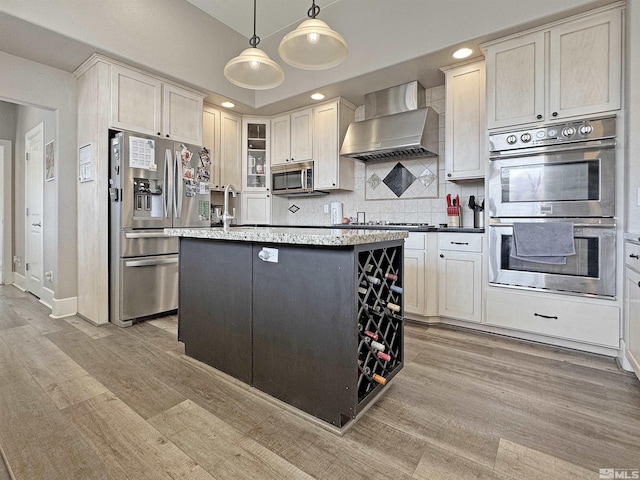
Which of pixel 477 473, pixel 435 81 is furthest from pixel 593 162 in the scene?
pixel 477 473

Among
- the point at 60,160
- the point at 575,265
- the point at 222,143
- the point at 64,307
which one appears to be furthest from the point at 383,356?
the point at 222,143

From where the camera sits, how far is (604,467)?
3.98ft

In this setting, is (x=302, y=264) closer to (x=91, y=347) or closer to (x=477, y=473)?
(x=477, y=473)

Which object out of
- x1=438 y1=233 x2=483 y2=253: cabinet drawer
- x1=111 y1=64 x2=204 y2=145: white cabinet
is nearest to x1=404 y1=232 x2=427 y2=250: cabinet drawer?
x1=438 y1=233 x2=483 y2=253: cabinet drawer

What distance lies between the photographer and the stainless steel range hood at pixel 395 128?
324cm

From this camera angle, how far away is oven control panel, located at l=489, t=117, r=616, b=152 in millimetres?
2230

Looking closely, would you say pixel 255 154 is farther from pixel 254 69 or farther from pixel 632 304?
pixel 632 304

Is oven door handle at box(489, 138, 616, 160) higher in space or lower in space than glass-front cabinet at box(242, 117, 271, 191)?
lower

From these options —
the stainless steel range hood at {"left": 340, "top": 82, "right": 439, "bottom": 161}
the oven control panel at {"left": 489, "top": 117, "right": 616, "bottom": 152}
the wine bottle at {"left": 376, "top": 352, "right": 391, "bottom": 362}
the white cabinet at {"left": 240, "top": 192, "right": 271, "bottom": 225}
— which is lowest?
the wine bottle at {"left": 376, "top": 352, "right": 391, "bottom": 362}

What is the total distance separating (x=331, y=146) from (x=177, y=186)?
1.85m

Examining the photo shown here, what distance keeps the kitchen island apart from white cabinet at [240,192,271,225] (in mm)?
2520

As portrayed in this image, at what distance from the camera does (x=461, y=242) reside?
2.82 metres

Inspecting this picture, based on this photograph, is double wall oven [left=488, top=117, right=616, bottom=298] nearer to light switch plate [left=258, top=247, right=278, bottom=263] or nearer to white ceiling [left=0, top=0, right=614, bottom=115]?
white ceiling [left=0, top=0, right=614, bottom=115]

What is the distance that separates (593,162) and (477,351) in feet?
5.19
